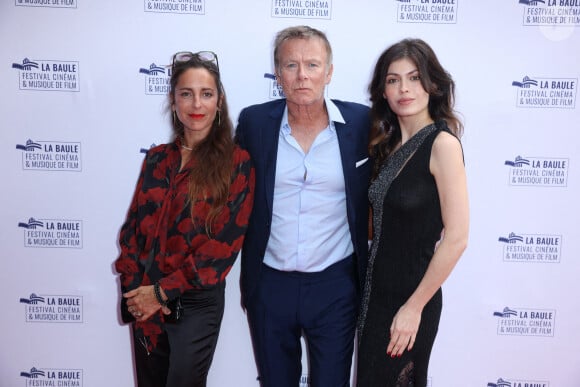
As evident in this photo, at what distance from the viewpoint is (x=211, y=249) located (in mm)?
1830

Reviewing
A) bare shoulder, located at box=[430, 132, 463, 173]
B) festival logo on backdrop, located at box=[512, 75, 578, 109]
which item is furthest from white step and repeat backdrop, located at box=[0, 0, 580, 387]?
bare shoulder, located at box=[430, 132, 463, 173]

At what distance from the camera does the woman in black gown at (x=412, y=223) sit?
171 cm

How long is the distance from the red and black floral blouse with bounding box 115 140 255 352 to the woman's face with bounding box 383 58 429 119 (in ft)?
2.25

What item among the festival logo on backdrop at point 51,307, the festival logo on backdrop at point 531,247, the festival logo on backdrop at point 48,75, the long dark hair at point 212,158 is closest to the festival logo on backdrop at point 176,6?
the festival logo on backdrop at point 48,75

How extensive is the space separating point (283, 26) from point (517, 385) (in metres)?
2.60

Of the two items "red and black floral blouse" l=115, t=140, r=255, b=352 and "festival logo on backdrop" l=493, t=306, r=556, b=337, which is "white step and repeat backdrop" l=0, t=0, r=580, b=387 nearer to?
"festival logo on backdrop" l=493, t=306, r=556, b=337


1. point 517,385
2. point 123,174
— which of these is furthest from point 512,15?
point 123,174

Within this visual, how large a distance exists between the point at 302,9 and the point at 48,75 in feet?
4.96

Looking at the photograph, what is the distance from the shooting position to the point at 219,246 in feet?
6.06

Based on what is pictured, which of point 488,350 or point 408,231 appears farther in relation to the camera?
point 488,350

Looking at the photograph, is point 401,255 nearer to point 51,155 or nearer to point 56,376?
point 51,155

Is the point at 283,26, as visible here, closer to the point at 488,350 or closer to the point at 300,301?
the point at 300,301

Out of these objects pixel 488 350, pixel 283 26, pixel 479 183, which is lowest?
pixel 488 350

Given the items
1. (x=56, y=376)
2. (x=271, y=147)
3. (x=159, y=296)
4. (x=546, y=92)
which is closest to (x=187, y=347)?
(x=159, y=296)
